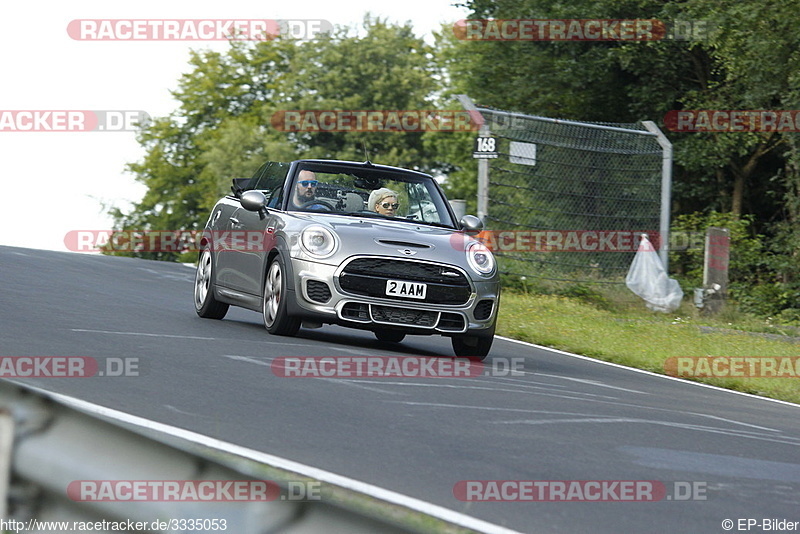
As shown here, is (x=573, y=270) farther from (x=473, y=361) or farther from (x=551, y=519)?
(x=551, y=519)

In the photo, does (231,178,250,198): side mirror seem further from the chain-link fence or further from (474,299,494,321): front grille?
the chain-link fence

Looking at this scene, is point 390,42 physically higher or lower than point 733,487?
higher

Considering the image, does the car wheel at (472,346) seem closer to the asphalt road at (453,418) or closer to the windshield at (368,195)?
the asphalt road at (453,418)

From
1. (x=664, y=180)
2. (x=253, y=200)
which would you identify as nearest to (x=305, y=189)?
(x=253, y=200)

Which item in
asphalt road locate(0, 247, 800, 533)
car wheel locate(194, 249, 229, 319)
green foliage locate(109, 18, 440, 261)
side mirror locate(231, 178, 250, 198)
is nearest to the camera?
asphalt road locate(0, 247, 800, 533)

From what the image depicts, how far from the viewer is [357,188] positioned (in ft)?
41.4

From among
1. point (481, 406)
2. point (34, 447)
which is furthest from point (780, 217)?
point (34, 447)

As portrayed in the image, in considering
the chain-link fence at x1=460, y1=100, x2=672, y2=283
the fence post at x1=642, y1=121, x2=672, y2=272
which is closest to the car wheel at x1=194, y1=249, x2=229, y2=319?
the chain-link fence at x1=460, y1=100, x2=672, y2=283

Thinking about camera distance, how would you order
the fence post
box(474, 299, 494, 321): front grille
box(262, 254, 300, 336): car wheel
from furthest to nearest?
the fence post, box(474, 299, 494, 321): front grille, box(262, 254, 300, 336): car wheel

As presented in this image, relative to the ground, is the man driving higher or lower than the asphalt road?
higher

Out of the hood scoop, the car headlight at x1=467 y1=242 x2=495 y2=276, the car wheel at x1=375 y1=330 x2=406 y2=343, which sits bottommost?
the car wheel at x1=375 y1=330 x2=406 y2=343

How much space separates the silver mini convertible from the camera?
11.2 m

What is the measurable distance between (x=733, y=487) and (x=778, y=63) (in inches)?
813

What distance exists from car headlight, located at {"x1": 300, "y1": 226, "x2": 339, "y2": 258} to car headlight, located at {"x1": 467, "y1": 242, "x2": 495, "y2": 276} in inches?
48.4
